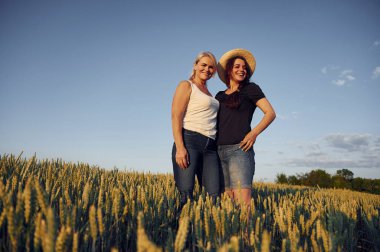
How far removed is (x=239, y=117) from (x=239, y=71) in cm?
68

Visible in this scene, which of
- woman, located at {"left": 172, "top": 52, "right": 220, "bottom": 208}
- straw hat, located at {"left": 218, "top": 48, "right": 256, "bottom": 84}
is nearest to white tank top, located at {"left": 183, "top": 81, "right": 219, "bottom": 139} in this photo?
woman, located at {"left": 172, "top": 52, "right": 220, "bottom": 208}

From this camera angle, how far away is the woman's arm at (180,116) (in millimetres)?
2979

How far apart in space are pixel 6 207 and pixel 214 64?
2.81 meters

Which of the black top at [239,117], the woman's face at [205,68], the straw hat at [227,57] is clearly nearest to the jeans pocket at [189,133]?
the black top at [239,117]

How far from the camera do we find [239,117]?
338 centimetres

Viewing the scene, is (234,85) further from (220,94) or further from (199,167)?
(199,167)

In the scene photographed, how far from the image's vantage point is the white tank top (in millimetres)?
3176

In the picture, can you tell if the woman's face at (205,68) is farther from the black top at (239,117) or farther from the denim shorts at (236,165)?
the denim shorts at (236,165)

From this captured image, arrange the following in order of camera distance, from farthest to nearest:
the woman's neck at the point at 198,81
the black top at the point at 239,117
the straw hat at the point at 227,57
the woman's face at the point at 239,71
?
1. the straw hat at the point at 227,57
2. the woman's face at the point at 239,71
3. the woman's neck at the point at 198,81
4. the black top at the point at 239,117

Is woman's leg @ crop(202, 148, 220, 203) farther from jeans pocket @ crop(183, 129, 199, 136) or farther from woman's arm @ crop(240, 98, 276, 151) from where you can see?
woman's arm @ crop(240, 98, 276, 151)

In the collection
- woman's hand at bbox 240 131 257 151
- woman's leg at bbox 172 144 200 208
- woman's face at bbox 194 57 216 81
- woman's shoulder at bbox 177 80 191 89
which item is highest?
woman's face at bbox 194 57 216 81

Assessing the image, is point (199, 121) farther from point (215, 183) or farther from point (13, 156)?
point (13, 156)

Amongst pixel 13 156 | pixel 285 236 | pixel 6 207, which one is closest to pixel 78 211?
pixel 6 207

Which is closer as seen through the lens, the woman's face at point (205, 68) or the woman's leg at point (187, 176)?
the woman's leg at point (187, 176)
